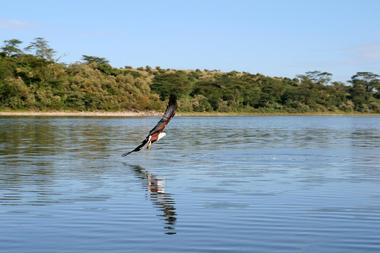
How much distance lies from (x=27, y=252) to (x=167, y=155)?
25.1m

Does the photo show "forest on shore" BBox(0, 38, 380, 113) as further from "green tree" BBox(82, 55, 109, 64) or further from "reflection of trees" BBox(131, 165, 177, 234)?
"reflection of trees" BBox(131, 165, 177, 234)

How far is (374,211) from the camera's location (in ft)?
58.7

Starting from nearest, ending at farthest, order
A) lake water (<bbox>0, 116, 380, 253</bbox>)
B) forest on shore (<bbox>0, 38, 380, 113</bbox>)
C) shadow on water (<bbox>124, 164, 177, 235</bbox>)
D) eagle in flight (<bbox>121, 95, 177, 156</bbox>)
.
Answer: lake water (<bbox>0, 116, 380, 253</bbox>)
shadow on water (<bbox>124, 164, 177, 235</bbox>)
eagle in flight (<bbox>121, 95, 177, 156</bbox>)
forest on shore (<bbox>0, 38, 380, 113</bbox>)

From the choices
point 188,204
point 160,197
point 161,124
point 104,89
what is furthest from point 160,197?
point 104,89

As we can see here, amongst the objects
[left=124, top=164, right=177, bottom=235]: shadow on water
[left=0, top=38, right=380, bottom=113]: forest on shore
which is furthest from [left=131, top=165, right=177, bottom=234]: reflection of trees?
[left=0, top=38, right=380, bottom=113]: forest on shore

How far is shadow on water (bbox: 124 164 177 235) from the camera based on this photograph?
16.3 m

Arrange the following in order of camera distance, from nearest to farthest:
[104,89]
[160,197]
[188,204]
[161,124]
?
[188,204] < [160,197] < [161,124] < [104,89]

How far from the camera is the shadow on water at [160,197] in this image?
53.6 feet

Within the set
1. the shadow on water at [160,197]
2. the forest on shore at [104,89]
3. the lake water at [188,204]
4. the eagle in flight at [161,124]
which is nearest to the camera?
the lake water at [188,204]

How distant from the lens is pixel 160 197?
20.6 metres

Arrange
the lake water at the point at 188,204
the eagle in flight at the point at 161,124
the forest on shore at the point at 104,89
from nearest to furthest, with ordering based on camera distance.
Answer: the lake water at the point at 188,204
the eagle in flight at the point at 161,124
the forest on shore at the point at 104,89

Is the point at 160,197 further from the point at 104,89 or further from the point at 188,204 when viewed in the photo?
the point at 104,89

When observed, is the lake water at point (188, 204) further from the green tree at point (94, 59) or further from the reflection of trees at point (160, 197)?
the green tree at point (94, 59)

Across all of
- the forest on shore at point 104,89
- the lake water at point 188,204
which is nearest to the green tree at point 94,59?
the forest on shore at point 104,89
